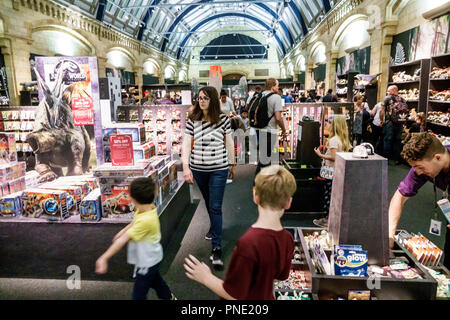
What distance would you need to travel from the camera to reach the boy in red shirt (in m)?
1.03

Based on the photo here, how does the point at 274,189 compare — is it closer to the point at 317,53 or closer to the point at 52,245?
the point at 52,245

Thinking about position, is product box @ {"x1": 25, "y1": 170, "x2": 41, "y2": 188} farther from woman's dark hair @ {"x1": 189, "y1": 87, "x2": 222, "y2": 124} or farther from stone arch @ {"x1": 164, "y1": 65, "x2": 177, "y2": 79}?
stone arch @ {"x1": 164, "y1": 65, "x2": 177, "y2": 79}

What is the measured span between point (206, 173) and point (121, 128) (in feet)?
4.11

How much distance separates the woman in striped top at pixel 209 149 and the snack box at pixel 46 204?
3.70ft

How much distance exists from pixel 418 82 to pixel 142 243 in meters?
8.16

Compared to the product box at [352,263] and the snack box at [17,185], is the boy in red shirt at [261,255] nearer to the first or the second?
the product box at [352,263]

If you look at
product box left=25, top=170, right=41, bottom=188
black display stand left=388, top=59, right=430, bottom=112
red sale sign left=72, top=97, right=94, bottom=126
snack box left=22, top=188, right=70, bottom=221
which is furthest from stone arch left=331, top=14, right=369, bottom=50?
snack box left=22, top=188, right=70, bottom=221

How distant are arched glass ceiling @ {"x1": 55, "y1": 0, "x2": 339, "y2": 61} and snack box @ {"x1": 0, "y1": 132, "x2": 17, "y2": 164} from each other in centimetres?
885

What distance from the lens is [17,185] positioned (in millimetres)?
2965

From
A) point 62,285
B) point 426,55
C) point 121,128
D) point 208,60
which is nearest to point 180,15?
point 208,60

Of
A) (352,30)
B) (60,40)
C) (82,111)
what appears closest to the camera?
(82,111)

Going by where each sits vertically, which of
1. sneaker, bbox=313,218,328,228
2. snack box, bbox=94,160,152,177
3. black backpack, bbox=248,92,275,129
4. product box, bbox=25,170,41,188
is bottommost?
sneaker, bbox=313,218,328,228

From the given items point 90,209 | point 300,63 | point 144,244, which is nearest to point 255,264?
point 144,244

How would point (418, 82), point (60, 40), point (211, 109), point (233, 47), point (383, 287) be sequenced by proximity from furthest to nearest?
point (233, 47), point (60, 40), point (418, 82), point (211, 109), point (383, 287)
